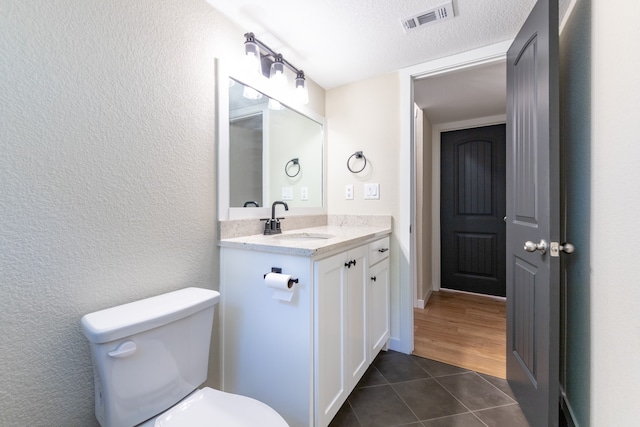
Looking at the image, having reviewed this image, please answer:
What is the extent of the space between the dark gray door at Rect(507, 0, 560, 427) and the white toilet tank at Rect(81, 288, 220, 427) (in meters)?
1.38

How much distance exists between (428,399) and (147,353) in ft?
4.75

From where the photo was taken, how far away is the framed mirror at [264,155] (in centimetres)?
143

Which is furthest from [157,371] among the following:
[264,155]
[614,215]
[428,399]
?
[614,215]

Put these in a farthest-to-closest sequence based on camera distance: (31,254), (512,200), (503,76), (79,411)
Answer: (503,76) → (512,200) → (79,411) → (31,254)

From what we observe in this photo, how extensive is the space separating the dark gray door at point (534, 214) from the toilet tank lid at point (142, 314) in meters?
1.38

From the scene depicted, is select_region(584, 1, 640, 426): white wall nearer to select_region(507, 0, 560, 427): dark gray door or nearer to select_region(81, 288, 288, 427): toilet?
select_region(507, 0, 560, 427): dark gray door

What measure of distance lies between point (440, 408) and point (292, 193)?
158 centimetres

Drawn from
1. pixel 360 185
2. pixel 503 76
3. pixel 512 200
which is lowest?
pixel 512 200

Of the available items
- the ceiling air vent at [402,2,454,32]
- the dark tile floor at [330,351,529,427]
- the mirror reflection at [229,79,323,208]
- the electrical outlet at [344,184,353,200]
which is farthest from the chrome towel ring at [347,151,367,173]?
the dark tile floor at [330,351,529,427]

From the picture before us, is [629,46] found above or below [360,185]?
above

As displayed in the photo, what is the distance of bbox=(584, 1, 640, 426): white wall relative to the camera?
0.81 meters

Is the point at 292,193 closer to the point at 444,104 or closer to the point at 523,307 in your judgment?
the point at 523,307

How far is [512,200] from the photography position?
4.89 feet

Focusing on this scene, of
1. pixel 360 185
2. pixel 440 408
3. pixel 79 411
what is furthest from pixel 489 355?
pixel 79 411
